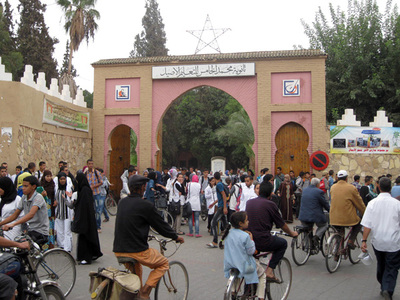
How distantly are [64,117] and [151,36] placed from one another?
1015 inches

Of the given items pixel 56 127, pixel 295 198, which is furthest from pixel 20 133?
pixel 295 198

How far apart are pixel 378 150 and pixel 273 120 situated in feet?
16.0

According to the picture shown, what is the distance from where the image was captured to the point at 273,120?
61.5ft

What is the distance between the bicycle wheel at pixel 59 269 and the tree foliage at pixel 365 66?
20648 mm

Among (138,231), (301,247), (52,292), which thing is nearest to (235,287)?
(138,231)

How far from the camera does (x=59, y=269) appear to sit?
5387mm

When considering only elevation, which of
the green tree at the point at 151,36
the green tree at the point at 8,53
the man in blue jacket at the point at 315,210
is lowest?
the man in blue jacket at the point at 315,210

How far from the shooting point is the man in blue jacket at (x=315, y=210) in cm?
732

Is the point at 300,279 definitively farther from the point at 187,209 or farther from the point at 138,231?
the point at 187,209

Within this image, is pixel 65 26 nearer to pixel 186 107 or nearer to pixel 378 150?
pixel 186 107

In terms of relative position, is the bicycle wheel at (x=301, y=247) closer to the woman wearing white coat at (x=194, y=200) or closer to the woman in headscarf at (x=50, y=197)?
the woman wearing white coat at (x=194, y=200)

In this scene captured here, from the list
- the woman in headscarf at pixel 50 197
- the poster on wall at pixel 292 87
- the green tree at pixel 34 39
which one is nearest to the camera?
the woman in headscarf at pixel 50 197

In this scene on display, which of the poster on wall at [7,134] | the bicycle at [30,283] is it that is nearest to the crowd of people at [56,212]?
the bicycle at [30,283]

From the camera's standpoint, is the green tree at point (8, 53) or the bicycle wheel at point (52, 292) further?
the green tree at point (8, 53)
